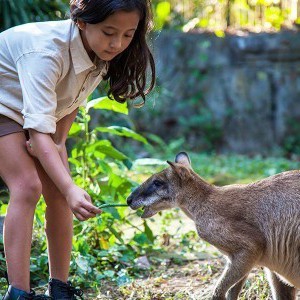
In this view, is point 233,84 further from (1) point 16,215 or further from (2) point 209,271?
(1) point 16,215

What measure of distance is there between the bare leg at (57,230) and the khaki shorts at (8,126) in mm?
404

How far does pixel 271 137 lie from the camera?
11.6m

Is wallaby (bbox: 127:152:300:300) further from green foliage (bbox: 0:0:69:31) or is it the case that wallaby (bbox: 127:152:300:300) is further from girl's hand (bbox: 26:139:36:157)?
green foliage (bbox: 0:0:69:31)

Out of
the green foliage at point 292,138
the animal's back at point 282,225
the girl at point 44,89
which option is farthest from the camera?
the green foliage at point 292,138

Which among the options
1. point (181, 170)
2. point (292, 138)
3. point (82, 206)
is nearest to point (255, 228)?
point (181, 170)

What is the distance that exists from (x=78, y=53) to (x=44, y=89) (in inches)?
12.1

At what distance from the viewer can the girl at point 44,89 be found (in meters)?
3.17

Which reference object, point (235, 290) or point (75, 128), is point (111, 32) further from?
point (75, 128)

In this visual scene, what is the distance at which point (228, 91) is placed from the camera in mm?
11672

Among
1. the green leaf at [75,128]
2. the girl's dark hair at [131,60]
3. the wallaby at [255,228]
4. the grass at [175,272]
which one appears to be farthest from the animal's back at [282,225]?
the green leaf at [75,128]

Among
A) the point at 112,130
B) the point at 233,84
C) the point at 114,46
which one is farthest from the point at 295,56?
the point at 114,46

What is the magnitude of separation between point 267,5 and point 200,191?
8627 millimetres

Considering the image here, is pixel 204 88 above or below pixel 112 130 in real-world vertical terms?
below

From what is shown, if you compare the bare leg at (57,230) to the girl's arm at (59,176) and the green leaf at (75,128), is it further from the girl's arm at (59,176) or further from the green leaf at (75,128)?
the green leaf at (75,128)
